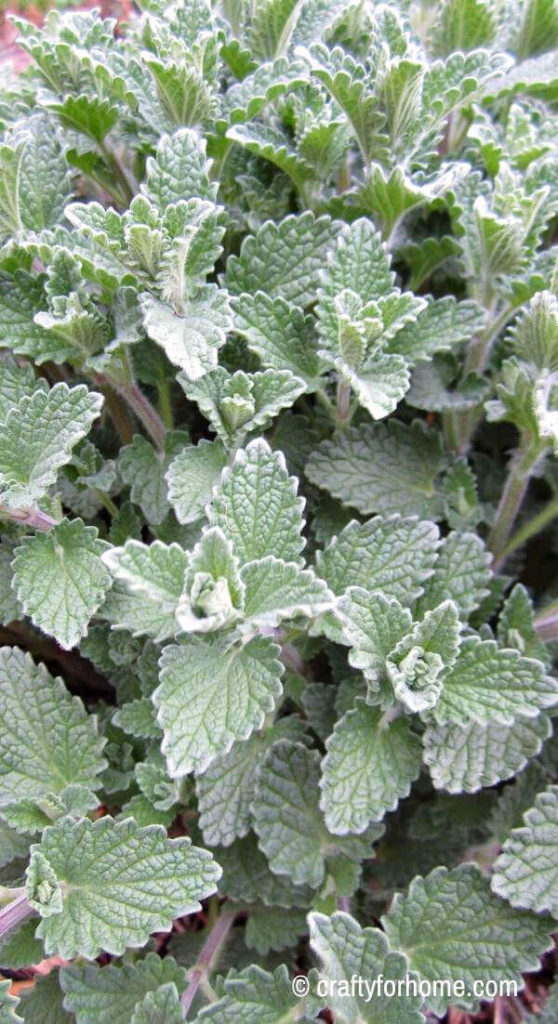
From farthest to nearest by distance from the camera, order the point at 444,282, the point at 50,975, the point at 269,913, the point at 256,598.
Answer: the point at 444,282 → the point at 269,913 → the point at 50,975 → the point at 256,598

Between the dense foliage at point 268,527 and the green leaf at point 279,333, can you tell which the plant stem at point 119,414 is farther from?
the green leaf at point 279,333

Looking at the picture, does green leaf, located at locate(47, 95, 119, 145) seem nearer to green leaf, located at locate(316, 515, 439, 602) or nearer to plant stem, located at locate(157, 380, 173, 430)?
plant stem, located at locate(157, 380, 173, 430)

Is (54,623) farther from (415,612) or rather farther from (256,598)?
(415,612)

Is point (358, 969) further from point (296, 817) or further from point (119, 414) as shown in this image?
point (119, 414)

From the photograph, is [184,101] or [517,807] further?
[517,807]

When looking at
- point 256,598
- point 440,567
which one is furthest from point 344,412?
point 256,598

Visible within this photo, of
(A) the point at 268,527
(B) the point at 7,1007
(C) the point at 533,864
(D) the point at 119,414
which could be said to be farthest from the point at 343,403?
(B) the point at 7,1007

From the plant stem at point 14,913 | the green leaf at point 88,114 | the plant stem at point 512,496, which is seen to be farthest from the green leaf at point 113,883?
the green leaf at point 88,114
